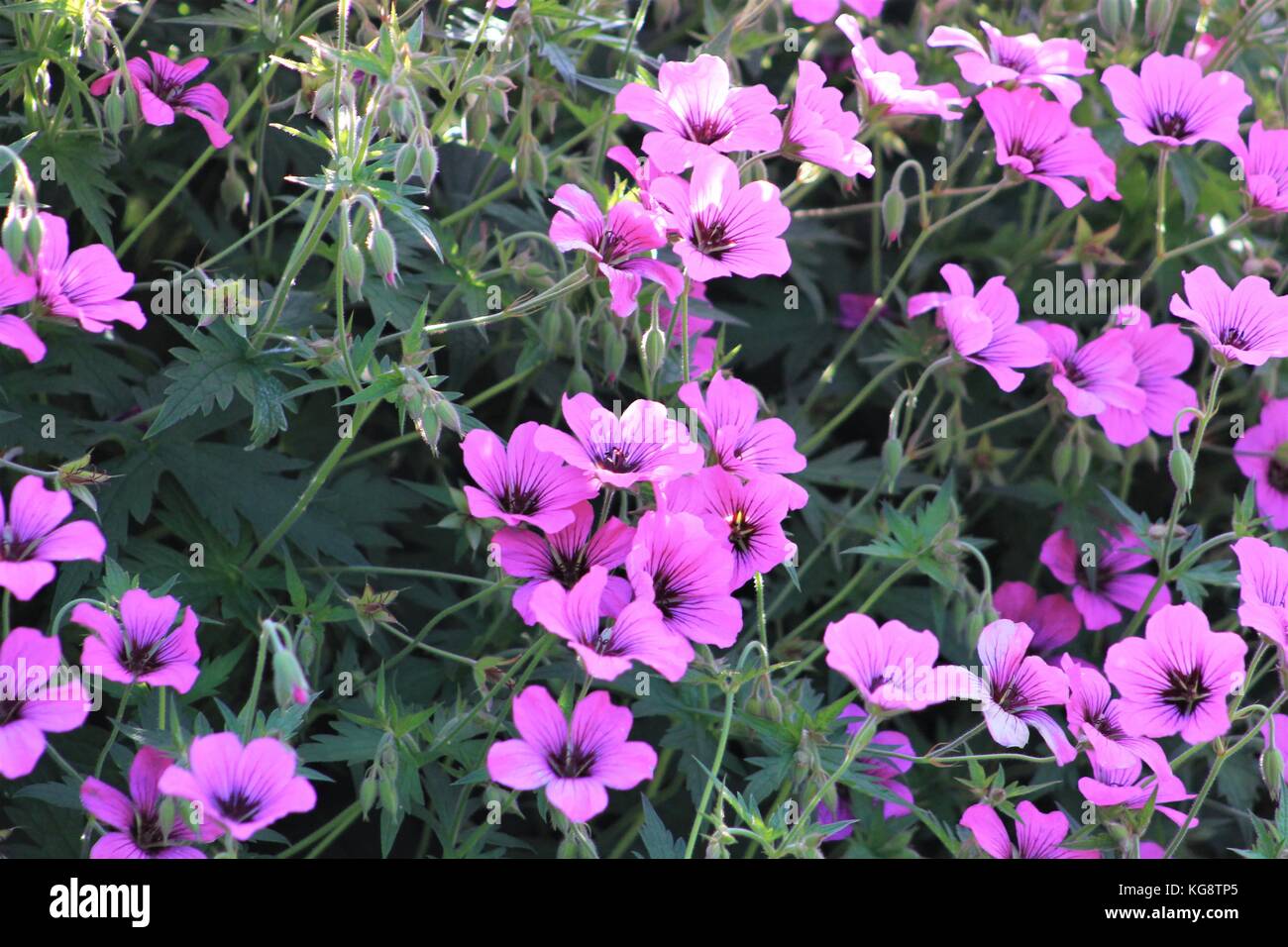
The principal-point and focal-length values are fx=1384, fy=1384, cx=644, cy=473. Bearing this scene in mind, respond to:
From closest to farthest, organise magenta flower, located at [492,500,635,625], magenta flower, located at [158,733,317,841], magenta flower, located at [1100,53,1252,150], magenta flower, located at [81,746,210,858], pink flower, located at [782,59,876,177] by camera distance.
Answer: magenta flower, located at [158,733,317,841] → magenta flower, located at [81,746,210,858] → magenta flower, located at [492,500,635,625] → pink flower, located at [782,59,876,177] → magenta flower, located at [1100,53,1252,150]

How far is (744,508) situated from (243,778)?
22.6 inches

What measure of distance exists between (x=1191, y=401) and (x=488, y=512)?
103 cm

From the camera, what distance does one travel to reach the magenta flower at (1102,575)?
1908mm

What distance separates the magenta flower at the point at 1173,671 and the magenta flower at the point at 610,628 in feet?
1.65

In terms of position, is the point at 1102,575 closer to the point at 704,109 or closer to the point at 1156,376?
the point at 1156,376

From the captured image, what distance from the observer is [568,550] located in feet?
4.70

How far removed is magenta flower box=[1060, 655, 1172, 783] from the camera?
1.42 m

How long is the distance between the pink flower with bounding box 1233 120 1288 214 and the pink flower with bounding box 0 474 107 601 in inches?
56.6

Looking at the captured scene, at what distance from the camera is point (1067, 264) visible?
2.13 m

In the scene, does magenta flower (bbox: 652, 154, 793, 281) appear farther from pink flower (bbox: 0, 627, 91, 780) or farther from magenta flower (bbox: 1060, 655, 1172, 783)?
pink flower (bbox: 0, 627, 91, 780)

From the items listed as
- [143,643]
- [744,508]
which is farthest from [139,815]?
[744,508]

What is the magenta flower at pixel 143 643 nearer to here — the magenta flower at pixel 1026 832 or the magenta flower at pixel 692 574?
the magenta flower at pixel 692 574

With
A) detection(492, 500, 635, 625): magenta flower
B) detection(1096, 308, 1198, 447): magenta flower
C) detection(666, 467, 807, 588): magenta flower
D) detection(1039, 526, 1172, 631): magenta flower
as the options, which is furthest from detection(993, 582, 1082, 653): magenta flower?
detection(492, 500, 635, 625): magenta flower
